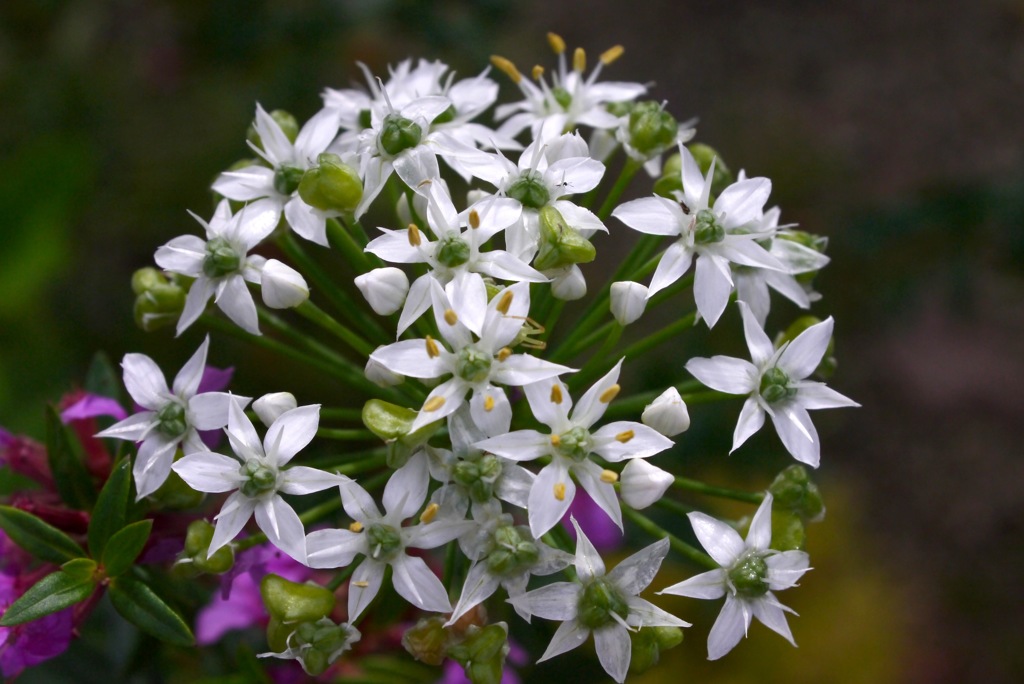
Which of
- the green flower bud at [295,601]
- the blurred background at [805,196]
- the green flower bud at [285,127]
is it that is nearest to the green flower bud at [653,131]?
the green flower bud at [285,127]

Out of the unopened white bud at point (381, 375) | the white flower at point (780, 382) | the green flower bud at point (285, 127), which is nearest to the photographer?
the unopened white bud at point (381, 375)

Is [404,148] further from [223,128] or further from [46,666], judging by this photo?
[223,128]

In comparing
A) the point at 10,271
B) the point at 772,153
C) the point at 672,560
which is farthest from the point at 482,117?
the point at 772,153

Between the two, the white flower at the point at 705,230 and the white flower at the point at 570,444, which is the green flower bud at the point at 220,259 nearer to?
the white flower at the point at 570,444

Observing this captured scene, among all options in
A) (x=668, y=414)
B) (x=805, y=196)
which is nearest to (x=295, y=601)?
(x=668, y=414)

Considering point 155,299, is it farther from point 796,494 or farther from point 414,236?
point 796,494

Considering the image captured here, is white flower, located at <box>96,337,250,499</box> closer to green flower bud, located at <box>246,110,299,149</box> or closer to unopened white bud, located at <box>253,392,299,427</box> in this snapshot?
unopened white bud, located at <box>253,392,299,427</box>
